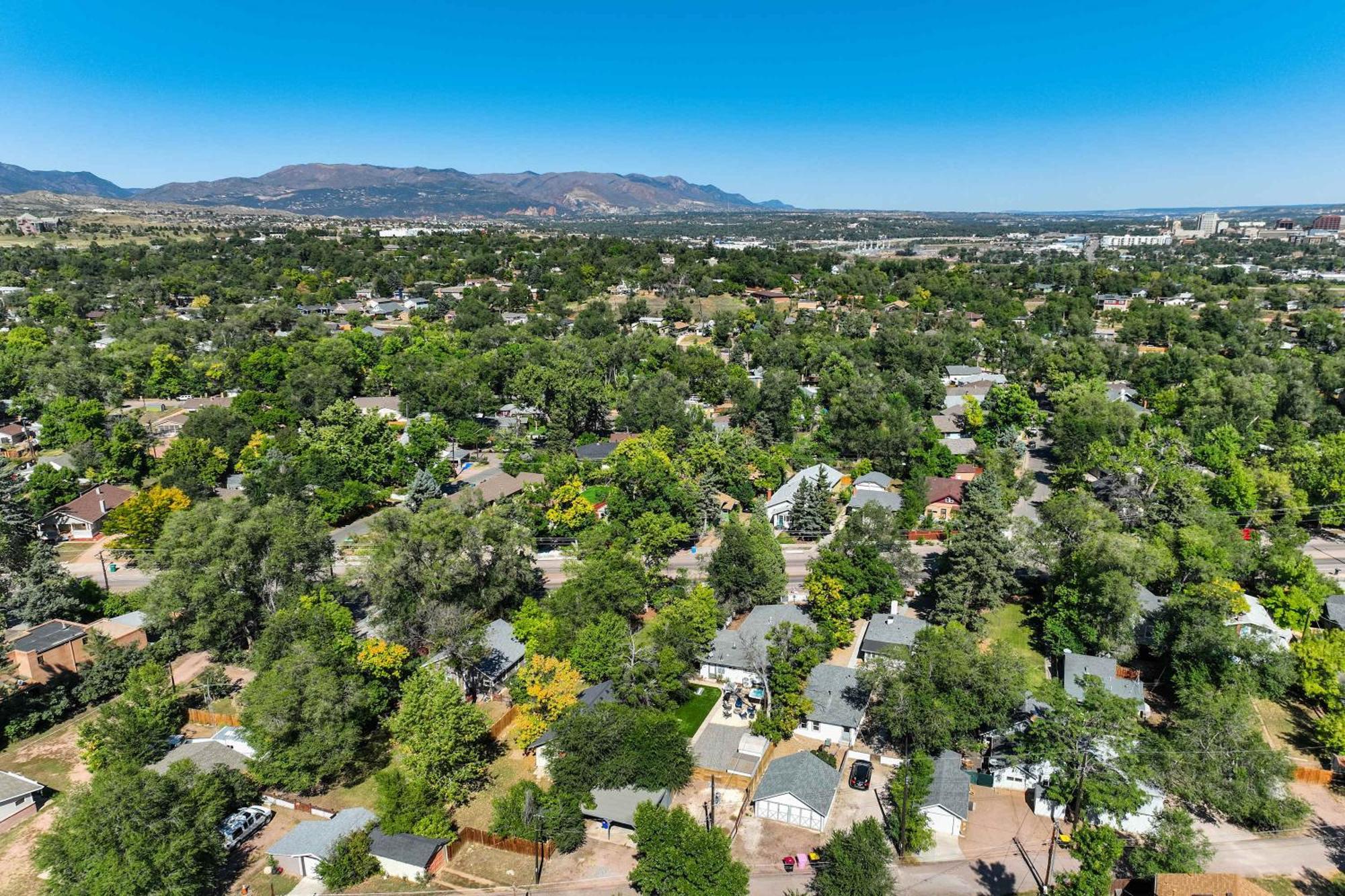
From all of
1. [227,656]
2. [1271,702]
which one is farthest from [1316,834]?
[227,656]

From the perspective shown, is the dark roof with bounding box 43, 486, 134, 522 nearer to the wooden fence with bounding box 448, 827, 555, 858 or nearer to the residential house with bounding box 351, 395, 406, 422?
the residential house with bounding box 351, 395, 406, 422

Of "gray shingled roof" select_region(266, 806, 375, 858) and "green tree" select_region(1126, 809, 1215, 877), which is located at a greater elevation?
"green tree" select_region(1126, 809, 1215, 877)

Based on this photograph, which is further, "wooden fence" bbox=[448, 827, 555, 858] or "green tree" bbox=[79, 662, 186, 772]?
"green tree" bbox=[79, 662, 186, 772]

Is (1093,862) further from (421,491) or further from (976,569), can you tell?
(421,491)

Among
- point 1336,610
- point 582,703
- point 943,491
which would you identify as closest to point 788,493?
point 943,491

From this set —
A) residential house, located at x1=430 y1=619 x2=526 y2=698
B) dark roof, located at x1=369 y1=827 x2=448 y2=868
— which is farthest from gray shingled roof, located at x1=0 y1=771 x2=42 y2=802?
residential house, located at x1=430 y1=619 x2=526 y2=698

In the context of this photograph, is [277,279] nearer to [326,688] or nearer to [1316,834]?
[326,688]

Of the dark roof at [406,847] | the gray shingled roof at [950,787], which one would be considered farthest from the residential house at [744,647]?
the dark roof at [406,847]
